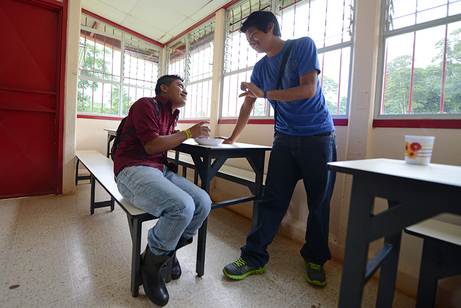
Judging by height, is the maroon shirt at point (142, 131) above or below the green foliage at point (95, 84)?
below

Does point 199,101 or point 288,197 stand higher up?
point 199,101

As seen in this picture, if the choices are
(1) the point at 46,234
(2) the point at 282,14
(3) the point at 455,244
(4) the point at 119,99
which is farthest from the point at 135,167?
(4) the point at 119,99

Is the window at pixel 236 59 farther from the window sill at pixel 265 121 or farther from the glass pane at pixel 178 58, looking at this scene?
the glass pane at pixel 178 58

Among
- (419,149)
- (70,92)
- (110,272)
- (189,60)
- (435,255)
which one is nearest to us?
(419,149)

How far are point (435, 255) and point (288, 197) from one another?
Answer: 817mm

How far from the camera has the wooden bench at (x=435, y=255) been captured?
1055 mm

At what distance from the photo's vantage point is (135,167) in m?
1.50

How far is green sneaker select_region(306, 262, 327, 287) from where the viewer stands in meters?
1.60

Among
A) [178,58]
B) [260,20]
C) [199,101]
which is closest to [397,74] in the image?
[260,20]

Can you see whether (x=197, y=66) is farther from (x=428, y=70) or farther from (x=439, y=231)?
(x=439, y=231)

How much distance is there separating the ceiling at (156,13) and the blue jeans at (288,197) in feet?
8.96

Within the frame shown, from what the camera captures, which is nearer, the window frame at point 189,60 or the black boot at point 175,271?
the black boot at point 175,271

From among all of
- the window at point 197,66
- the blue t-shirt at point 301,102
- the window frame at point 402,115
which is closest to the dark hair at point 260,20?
the blue t-shirt at point 301,102

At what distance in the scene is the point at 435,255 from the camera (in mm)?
1129
